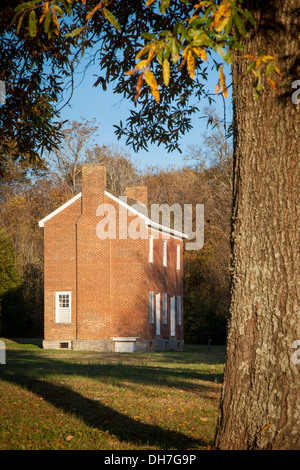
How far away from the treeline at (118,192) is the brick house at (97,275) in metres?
5.96

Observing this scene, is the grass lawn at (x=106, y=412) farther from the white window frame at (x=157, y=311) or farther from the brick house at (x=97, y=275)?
the white window frame at (x=157, y=311)

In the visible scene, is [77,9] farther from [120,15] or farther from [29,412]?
[29,412]

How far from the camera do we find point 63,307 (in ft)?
108

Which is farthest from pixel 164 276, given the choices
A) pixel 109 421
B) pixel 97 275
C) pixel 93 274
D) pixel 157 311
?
pixel 109 421

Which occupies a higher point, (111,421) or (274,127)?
(274,127)

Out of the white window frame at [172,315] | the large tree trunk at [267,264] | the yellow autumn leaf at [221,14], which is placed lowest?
the white window frame at [172,315]

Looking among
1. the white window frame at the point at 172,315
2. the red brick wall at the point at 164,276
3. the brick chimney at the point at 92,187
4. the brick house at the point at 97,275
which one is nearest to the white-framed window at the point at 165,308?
the red brick wall at the point at 164,276

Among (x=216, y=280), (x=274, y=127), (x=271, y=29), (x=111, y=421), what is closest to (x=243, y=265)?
(x=274, y=127)

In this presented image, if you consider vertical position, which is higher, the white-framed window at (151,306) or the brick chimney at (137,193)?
the brick chimney at (137,193)

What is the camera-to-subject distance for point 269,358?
4.53 m

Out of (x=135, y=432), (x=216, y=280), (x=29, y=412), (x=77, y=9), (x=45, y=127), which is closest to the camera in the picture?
(x=135, y=432)

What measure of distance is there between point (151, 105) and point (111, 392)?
5430mm

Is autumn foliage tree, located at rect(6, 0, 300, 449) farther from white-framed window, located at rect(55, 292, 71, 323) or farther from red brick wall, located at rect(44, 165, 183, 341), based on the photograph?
white-framed window, located at rect(55, 292, 71, 323)

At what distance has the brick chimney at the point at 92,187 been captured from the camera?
3281 cm
